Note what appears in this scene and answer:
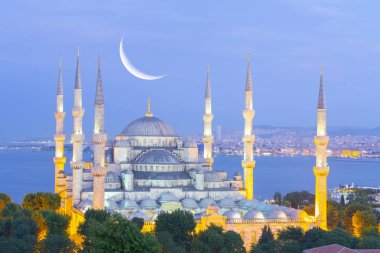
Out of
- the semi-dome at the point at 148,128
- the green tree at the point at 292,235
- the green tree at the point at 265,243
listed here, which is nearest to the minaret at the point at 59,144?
the semi-dome at the point at 148,128

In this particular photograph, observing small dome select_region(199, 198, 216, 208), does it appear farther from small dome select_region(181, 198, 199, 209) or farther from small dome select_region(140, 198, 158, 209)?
small dome select_region(140, 198, 158, 209)

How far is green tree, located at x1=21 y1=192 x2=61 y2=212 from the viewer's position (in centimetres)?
3670

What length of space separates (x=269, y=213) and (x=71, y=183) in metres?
11.6

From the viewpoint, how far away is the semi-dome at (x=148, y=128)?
131 feet

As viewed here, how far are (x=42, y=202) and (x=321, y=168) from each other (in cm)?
1364

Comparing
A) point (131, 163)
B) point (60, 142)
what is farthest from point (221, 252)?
point (60, 142)

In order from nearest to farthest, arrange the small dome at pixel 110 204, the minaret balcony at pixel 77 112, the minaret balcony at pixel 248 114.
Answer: the small dome at pixel 110 204, the minaret balcony at pixel 77 112, the minaret balcony at pixel 248 114

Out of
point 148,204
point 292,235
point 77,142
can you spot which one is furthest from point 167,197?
point 292,235

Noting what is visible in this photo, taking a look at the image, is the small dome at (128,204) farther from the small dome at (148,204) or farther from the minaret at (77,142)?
the minaret at (77,142)

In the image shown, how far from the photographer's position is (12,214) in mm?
31156

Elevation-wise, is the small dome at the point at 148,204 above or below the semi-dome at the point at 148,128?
below

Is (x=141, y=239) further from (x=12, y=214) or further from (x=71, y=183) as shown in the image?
(x=71, y=183)

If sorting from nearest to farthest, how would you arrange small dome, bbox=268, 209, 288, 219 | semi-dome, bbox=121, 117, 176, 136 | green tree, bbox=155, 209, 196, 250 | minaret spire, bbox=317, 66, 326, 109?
1. green tree, bbox=155, 209, 196, 250
2. small dome, bbox=268, 209, 288, 219
3. minaret spire, bbox=317, 66, 326, 109
4. semi-dome, bbox=121, 117, 176, 136

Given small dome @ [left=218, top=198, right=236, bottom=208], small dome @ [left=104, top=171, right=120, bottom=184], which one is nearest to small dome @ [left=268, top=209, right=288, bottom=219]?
small dome @ [left=218, top=198, right=236, bottom=208]
